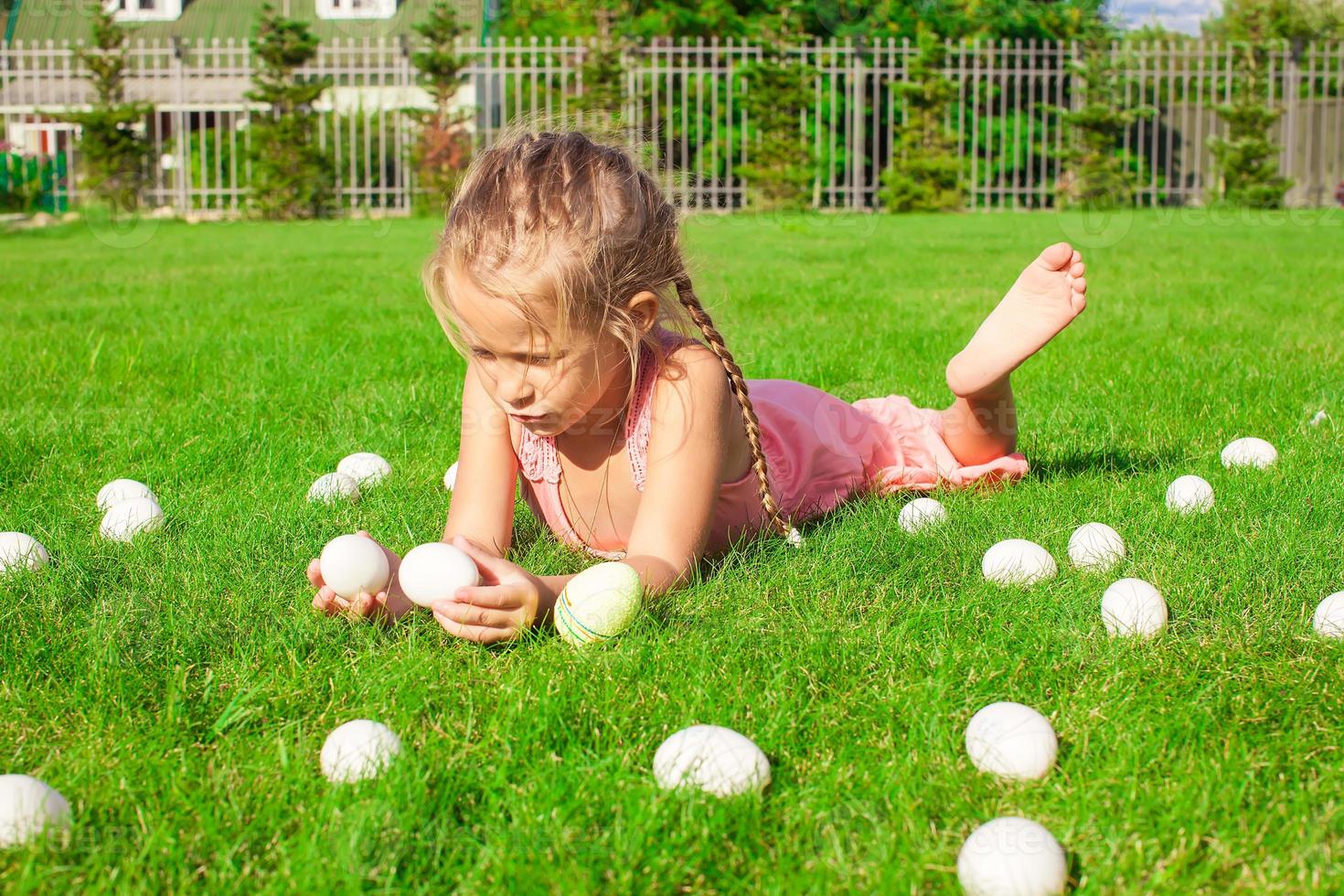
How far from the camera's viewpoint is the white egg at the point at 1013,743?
1.54 meters

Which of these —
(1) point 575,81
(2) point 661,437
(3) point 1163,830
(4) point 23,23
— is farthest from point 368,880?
(4) point 23,23

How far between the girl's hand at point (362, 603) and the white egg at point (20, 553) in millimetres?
579

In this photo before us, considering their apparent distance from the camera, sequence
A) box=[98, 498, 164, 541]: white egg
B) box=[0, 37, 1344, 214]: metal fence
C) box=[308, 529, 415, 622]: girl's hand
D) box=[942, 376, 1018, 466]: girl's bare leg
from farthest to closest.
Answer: box=[0, 37, 1344, 214]: metal fence < box=[942, 376, 1018, 466]: girl's bare leg < box=[98, 498, 164, 541]: white egg < box=[308, 529, 415, 622]: girl's hand

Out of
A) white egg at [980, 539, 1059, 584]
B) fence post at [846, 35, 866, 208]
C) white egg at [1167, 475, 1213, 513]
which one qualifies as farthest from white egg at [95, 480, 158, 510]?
fence post at [846, 35, 866, 208]

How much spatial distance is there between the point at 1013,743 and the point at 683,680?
474 mm

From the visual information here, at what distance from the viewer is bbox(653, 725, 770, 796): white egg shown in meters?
1.48

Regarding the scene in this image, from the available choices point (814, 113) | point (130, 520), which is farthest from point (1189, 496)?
point (814, 113)

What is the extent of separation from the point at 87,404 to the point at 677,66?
14845 mm

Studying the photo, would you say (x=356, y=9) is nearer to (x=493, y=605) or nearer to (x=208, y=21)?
(x=208, y=21)

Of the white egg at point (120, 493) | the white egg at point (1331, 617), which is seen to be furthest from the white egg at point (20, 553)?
the white egg at point (1331, 617)

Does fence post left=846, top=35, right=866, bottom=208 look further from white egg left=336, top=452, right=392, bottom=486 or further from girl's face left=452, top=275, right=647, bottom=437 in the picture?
girl's face left=452, top=275, right=647, bottom=437

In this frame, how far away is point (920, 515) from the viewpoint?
262cm

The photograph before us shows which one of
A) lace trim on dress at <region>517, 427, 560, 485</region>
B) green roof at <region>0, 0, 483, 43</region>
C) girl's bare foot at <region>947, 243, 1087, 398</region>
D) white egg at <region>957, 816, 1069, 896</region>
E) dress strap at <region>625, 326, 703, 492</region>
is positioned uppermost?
green roof at <region>0, 0, 483, 43</region>

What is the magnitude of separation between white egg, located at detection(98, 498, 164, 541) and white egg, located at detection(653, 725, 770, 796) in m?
1.47
